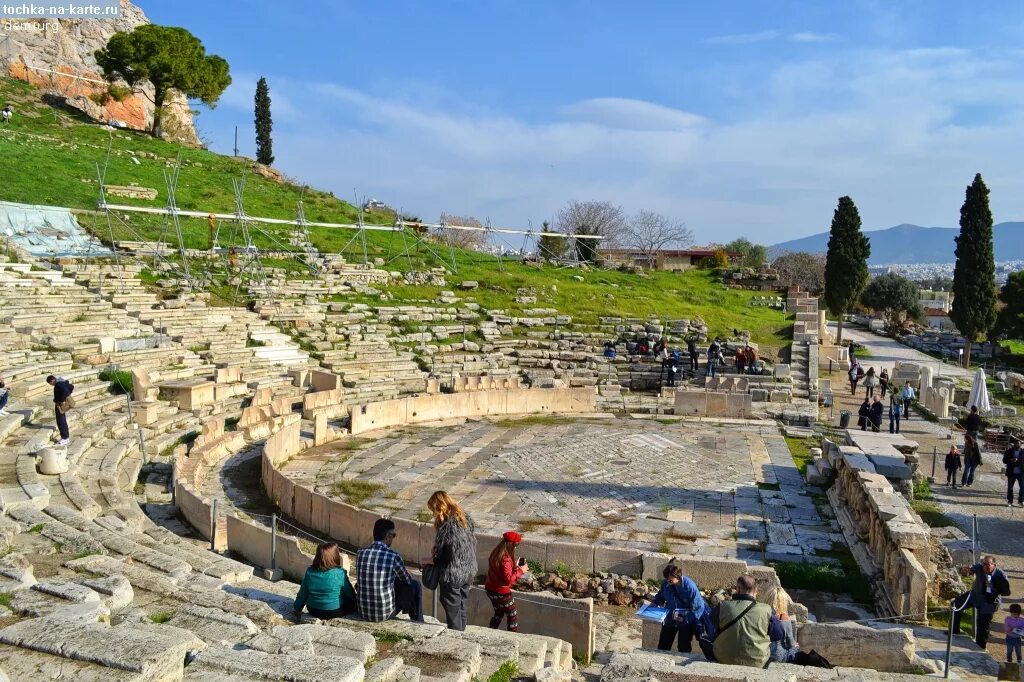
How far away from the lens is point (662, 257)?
2596 inches

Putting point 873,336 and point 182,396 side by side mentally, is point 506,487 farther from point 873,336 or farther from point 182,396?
point 873,336

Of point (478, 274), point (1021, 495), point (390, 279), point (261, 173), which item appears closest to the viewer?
point (1021, 495)

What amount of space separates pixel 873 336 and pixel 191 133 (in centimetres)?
5144

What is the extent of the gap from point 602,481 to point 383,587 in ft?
31.3

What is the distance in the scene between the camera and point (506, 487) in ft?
49.3

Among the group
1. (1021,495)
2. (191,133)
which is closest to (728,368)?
(1021,495)

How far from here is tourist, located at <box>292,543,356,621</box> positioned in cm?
668

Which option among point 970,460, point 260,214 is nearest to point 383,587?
point 970,460

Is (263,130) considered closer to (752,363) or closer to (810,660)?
(752,363)

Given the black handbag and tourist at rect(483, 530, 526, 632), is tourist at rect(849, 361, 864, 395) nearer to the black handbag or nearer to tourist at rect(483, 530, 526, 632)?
tourist at rect(483, 530, 526, 632)

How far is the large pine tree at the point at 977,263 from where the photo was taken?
35188mm

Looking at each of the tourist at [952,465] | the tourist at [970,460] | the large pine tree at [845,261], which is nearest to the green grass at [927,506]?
the tourist at [952,465]

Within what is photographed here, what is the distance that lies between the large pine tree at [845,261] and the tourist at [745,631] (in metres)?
33.7

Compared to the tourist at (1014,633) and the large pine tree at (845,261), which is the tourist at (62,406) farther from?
the large pine tree at (845,261)
